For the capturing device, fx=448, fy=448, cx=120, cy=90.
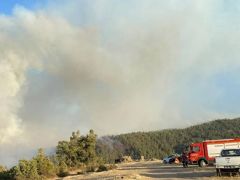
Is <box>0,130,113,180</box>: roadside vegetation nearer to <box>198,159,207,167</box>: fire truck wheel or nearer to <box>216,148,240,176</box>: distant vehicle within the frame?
<box>198,159,207,167</box>: fire truck wheel

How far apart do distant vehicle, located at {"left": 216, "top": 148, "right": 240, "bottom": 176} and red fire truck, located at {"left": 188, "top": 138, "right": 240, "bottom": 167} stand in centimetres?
2041

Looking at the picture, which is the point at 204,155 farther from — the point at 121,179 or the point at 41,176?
the point at 41,176

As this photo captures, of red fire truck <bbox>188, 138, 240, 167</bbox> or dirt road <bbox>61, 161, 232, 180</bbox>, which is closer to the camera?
dirt road <bbox>61, 161, 232, 180</bbox>

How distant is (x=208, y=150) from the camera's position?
192 ft

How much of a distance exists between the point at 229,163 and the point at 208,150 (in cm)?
2256

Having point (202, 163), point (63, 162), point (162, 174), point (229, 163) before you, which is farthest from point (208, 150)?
point (63, 162)

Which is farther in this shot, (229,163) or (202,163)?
(202,163)

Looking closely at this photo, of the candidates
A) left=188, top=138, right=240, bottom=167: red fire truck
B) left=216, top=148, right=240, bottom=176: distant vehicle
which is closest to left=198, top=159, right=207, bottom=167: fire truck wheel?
left=188, top=138, right=240, bottom=167: red fire truck

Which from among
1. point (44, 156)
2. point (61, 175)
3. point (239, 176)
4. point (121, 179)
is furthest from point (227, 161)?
point (44, 156)

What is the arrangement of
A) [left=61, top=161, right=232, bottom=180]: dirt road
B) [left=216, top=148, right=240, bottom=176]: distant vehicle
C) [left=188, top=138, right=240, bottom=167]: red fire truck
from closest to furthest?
[left=216, top=148, right=240, bottom=176]: distant vehicle
[left=61, top=161, right=232, bottom=180]: dirt road
[left=188, top=138, right=240, bottom=167]: red fire truck

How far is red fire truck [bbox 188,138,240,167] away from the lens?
57.6m

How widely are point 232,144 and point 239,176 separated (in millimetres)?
22520

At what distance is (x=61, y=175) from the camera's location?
7500 centimetres

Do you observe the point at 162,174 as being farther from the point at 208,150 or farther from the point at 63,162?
the point at 63,162
